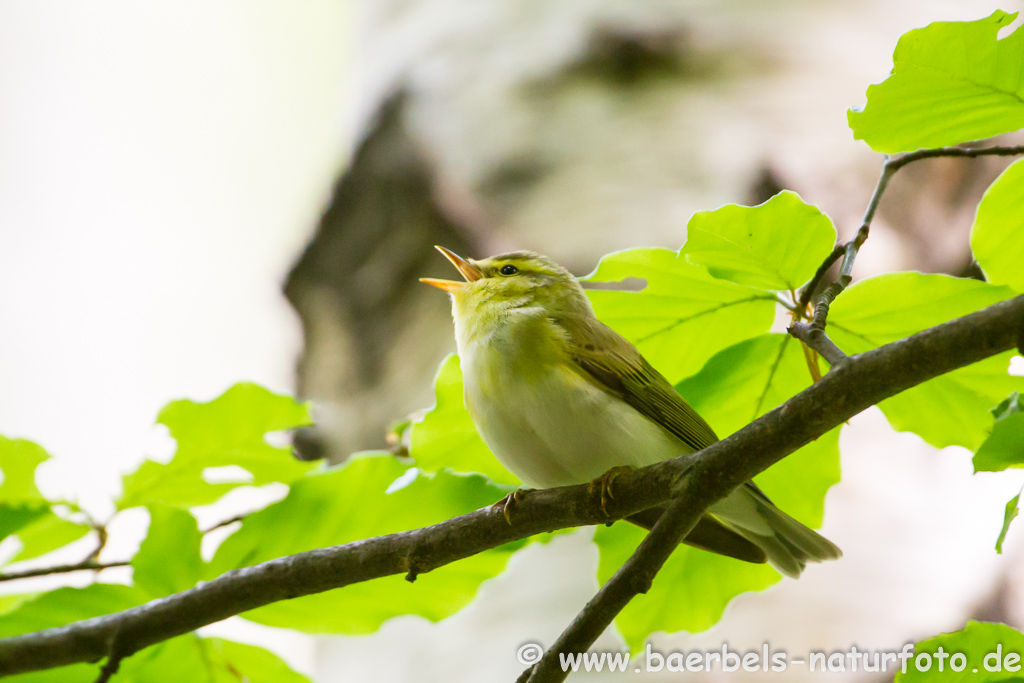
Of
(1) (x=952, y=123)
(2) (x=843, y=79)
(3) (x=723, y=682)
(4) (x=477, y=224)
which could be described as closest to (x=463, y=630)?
(3) (x=723, y=682)

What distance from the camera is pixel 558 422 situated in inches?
46.4

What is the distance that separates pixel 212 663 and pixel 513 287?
0.83 m

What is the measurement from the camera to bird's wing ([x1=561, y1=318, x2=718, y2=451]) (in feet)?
3.96

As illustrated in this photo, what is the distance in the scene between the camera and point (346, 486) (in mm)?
1024

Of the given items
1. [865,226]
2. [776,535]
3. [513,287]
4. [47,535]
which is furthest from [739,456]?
[47,535]

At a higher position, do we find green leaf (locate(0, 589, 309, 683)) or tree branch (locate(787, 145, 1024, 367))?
tree branch (locate(787, 145, 1024, 367))

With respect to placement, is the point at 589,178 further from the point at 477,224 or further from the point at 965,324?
the point at 965,324

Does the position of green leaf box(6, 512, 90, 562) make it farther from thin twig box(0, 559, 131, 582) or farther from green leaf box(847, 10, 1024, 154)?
green leaf box(847, 10, 1024, 154)

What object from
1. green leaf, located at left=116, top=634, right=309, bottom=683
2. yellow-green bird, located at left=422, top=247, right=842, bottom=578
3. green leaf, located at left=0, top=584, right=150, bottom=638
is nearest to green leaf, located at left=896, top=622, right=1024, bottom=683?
yellow-green bird, located at left=422, top=247, right=842, bottom=578

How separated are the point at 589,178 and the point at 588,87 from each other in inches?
12.7

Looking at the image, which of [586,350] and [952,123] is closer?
[952,123]

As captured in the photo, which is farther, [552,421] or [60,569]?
[552,421]

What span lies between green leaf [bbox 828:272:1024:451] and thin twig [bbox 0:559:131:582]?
3.28ft

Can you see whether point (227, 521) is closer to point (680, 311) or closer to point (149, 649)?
point (149, 649)
